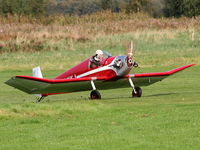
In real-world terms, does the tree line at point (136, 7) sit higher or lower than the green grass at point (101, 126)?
lower

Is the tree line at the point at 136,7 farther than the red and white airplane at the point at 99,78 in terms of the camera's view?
Yes

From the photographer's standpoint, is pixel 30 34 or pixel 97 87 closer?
pixel 97 87

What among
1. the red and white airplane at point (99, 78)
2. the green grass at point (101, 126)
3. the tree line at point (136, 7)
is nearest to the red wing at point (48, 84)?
the red and white airplane at point (99, 78)

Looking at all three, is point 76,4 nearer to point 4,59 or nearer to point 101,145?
point 4,59

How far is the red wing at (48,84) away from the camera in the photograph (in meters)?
16.1

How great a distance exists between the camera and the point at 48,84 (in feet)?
55.3

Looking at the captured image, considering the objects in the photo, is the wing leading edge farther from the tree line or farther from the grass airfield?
the tree line

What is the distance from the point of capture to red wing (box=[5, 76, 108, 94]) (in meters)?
16.1

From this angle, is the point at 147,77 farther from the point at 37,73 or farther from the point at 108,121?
the point at 108,121

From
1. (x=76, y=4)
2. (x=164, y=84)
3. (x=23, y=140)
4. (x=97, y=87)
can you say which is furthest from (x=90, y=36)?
(x=76, y=4)

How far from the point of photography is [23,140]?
9500 mm

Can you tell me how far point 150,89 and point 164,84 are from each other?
6.27ft

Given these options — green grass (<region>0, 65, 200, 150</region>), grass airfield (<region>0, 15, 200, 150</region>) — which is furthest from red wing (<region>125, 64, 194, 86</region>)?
green grass (<region>0, 65, 200, 150</region>)

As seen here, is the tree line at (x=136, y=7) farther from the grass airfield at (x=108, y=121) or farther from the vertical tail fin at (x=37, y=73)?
the grass airfield at (x=108, y=121)
